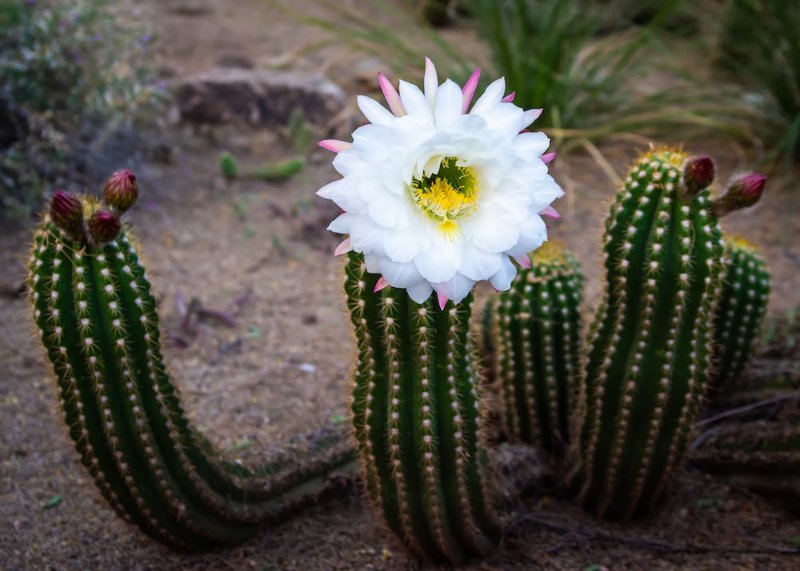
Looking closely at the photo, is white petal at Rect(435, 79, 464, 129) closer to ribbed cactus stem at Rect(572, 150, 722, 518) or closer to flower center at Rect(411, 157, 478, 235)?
flower center at Rect(411, 157, 478, 235)

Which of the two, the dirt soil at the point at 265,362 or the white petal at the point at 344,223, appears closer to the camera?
the white petal at the point at 344,223

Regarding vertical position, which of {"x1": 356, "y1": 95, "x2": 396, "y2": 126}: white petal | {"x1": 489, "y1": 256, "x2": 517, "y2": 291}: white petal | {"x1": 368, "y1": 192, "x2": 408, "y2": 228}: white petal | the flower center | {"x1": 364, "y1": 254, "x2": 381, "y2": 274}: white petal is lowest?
{"x1": 364, "y1": 254, "x2": 381, "y2": 274}: white petal

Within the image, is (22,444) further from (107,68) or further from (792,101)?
(792,101)

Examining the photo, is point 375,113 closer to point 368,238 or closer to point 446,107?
point 446,107

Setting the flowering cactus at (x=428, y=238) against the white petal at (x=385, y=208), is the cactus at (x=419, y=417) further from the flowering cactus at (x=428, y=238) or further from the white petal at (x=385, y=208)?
the white petal at (x=385, y=208)

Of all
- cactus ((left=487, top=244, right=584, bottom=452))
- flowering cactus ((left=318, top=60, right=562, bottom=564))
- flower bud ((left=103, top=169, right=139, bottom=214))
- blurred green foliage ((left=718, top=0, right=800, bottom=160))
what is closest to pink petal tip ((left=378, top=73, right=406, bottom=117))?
flowering cactus ((left=318, top=60, right=562, bottom=564))

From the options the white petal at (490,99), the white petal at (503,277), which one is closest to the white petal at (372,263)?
the white petal at (503,277)

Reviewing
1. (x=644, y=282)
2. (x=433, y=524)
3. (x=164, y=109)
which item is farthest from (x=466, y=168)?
(x=164, y=109)
